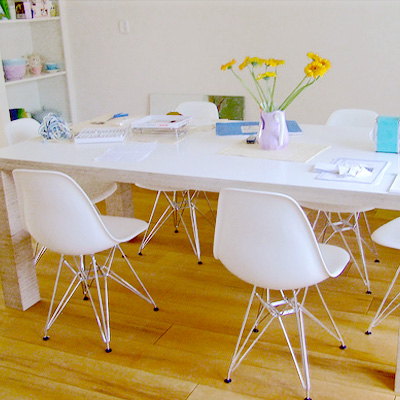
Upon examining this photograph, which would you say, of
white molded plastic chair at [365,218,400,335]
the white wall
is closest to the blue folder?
white molded plastic chair at [365,218,400,335]

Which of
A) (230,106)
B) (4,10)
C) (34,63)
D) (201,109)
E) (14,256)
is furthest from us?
(34,63)

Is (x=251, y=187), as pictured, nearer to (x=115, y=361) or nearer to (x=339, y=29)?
(x=115, y=361)

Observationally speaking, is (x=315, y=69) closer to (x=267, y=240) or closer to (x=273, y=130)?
Result: (x=273, y=130)

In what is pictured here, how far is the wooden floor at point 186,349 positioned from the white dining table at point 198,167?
0.33 metres

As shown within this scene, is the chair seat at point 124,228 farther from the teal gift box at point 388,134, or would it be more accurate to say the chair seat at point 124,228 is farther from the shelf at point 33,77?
the shelf at point 33,77

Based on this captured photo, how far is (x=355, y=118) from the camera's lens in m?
3.30

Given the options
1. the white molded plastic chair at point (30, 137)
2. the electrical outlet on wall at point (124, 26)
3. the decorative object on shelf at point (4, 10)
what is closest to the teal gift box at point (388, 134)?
the white molded plastic chair at point (30, 137)

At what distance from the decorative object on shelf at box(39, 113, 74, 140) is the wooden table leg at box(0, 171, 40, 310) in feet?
1.13

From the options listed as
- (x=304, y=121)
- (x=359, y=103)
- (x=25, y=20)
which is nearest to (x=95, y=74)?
(x=25, y=20)

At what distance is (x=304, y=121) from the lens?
4.46 meters

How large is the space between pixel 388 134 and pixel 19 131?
2.09m

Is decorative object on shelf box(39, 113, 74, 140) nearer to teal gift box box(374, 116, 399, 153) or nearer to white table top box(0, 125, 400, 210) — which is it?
white table top box(0, 125, 400, 210)

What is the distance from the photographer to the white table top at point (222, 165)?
1992 millimetres

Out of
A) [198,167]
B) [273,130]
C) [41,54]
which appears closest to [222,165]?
[198,167]
